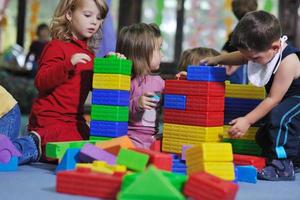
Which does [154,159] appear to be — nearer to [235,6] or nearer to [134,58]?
[134,58]

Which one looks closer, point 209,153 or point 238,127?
point 209,153

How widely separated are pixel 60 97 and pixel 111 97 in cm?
28

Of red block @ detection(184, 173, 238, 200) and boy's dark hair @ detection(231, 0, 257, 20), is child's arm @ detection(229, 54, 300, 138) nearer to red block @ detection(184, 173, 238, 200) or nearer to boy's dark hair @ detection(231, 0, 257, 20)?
red block @ detection(184, 173, 238, 200)

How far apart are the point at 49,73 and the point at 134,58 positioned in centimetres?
33

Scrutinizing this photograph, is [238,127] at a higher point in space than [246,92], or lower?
lower

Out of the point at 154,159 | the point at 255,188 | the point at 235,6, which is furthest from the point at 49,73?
the point at 235,6

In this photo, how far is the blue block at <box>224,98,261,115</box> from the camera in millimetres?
2137

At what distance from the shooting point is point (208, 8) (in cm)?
568

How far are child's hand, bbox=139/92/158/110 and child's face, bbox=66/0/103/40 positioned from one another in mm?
377

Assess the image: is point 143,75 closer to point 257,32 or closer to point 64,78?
point 64,78

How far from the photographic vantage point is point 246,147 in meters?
2.14

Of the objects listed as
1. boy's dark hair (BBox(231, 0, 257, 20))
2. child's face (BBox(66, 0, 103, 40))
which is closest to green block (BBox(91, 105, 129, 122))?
child's face (BBox(66, 0, 103, 40))

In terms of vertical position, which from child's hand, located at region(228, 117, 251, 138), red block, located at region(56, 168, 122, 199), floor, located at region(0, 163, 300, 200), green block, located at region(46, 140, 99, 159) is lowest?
floor, located at region(0, 163, 300, 200)

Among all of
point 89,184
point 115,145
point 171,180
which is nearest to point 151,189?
point 171,180
